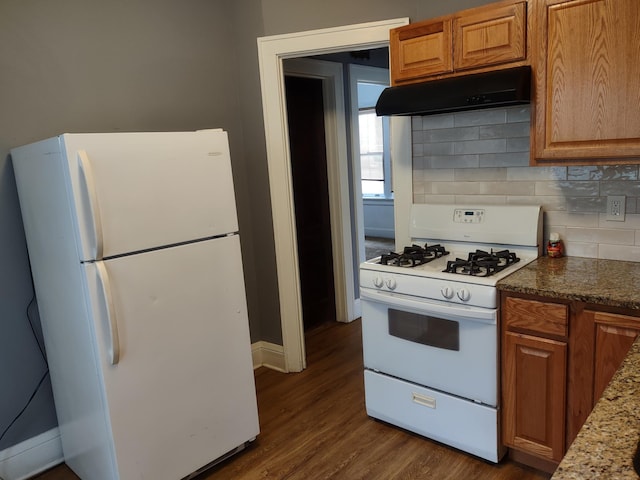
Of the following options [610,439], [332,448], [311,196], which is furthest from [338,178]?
[610,439]

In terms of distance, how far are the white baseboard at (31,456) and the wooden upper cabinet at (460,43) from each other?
2.55 metres

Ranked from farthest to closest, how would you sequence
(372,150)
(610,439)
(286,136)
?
(372,150) < (286,136) < (610,439)

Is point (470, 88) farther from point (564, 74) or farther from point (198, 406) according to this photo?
point (198, 406)

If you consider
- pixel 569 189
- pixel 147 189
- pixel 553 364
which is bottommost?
pixel 553 364

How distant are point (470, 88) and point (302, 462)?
1.93m

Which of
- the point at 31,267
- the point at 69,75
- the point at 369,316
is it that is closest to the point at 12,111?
the point at 69,75

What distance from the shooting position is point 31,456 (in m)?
2.46

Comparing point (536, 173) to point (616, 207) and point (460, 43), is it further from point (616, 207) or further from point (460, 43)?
point (460, 43)

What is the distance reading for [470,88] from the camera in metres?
2.20

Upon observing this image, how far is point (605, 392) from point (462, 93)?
1.49 m

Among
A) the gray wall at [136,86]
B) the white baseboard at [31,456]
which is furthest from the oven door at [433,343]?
the white baseboard at [31,456]

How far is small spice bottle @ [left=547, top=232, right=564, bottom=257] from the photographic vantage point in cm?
244

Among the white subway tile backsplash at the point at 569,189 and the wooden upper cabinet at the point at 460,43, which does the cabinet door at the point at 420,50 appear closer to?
the wooden upper cabinet at the point at 460,43

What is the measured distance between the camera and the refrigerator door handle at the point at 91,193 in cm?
182
